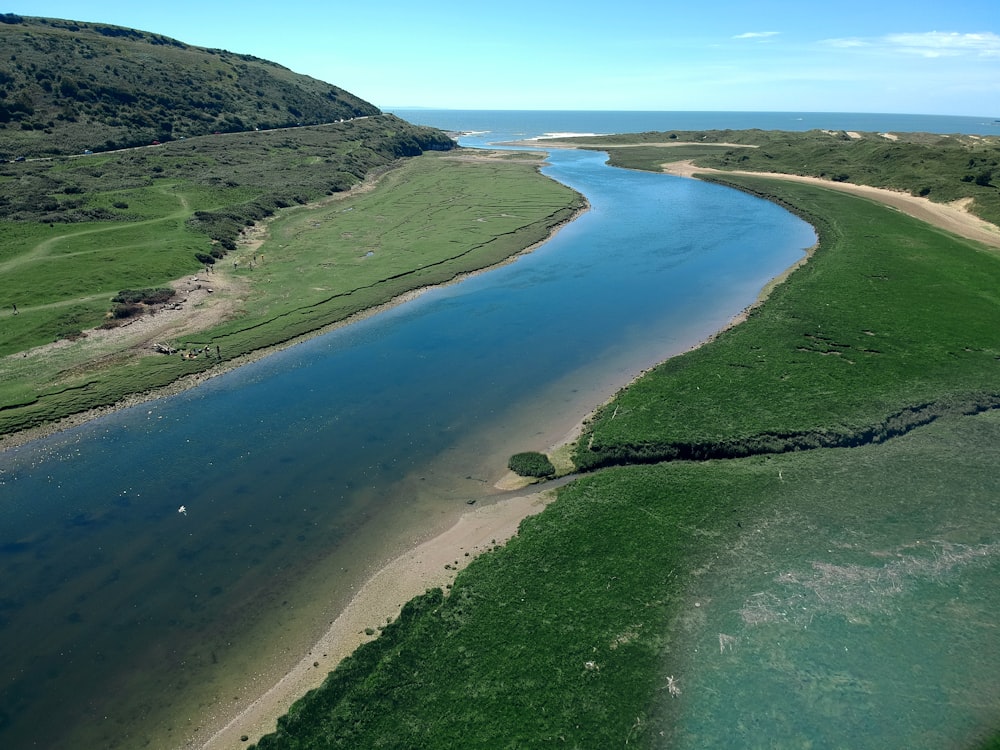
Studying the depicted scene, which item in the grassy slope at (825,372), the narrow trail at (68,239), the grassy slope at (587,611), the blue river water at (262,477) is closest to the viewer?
the grassy slope at (587,611)

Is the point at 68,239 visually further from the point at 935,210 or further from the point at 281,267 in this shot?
the point at 935,210

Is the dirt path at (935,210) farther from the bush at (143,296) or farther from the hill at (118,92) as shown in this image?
the hill at (118,92)

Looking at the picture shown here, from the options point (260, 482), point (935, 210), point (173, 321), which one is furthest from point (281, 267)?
point (935, 210)

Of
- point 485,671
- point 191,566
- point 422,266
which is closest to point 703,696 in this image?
point 485,671

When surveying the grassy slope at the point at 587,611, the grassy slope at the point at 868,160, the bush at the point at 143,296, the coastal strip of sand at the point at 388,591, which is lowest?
the coastal strip of sand at the point at 388,591

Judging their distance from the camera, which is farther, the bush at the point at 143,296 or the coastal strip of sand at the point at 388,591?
the bush at the point at 143,296

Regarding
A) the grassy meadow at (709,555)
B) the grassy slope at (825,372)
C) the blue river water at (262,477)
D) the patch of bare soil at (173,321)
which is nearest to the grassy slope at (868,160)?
the grassy slope at (825,372)

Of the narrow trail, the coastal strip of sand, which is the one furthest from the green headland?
the coastal strip of sand
